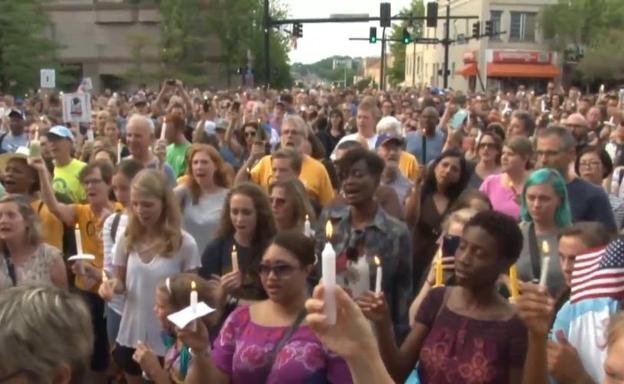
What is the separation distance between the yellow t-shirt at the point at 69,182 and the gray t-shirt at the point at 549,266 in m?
3.80

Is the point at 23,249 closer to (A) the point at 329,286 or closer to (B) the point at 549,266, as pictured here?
(B) the point at 549,266

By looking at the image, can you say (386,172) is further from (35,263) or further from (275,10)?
(275,10)

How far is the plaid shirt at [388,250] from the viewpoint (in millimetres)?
5199

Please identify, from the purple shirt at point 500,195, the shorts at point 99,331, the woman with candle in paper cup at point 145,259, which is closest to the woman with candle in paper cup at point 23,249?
the woman with candle in paper cup at point 145,259

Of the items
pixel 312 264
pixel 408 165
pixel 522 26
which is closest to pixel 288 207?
pixel 312 264

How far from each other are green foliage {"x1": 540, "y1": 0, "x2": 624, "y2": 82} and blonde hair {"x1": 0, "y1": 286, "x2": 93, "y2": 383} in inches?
2131

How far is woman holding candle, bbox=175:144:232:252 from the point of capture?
6934mm

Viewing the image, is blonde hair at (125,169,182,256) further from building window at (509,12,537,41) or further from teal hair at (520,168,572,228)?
building window at (509,12,537,41)

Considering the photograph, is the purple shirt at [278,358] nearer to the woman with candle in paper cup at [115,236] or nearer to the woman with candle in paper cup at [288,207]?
the woman with candle in paper cup at [288,207]

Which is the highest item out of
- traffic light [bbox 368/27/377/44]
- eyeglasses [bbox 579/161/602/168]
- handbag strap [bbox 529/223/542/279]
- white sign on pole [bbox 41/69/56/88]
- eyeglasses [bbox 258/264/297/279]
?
traffic light [bbox 368/27/377/44]

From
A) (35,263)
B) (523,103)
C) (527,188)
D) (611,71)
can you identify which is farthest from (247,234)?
(611,71)

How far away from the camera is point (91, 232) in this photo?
6895mm

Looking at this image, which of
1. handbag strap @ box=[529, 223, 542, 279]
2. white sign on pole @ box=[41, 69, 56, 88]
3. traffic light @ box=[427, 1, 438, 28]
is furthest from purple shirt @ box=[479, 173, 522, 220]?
traffic light @ box=[427, 1, 438, 28]

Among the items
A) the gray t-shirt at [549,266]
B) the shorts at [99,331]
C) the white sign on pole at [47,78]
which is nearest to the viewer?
the gray t-shirt at [549,266]
